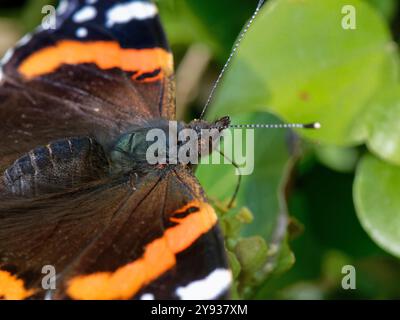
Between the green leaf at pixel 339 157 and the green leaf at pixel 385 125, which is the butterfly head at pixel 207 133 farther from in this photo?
the green leaf at pixel 339 157

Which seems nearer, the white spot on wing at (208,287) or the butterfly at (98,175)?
the white spot on wing at (208,287)

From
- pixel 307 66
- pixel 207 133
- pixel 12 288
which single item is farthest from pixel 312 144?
pixel 12 288

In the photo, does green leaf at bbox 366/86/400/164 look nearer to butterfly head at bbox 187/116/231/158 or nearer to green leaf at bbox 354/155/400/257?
green leaf at bbox 354/155/400/257

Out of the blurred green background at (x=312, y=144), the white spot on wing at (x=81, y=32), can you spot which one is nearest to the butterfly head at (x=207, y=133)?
the blurred green background at (x=312, y=144)

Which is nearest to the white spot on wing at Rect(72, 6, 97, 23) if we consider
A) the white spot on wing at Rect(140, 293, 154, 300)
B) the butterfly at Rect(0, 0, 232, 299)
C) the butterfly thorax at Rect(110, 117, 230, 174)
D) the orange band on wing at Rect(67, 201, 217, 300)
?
the butterfly at Rect(0, 0, 232, 299)

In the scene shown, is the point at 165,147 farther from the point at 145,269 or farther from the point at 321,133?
the point at 321,133

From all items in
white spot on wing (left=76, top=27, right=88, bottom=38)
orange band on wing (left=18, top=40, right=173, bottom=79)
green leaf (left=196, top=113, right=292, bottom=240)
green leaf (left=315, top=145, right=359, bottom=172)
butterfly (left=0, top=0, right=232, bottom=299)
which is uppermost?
white spot on wing (left=76, top=27, right=88, bottom=38)
